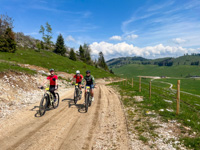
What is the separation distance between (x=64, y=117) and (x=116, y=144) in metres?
4.22

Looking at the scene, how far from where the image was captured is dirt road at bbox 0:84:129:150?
537 centimetres

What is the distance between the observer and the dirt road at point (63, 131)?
5367 mm

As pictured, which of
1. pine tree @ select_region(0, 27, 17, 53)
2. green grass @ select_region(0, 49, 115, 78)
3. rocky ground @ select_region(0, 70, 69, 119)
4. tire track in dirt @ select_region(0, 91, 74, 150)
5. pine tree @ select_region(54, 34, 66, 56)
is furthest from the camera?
pine tree @ select_region(54, 34, 66, 56)

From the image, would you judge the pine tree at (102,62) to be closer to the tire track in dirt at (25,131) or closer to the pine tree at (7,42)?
the pine tree at (7,42)

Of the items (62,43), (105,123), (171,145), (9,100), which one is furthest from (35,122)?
(62,43)

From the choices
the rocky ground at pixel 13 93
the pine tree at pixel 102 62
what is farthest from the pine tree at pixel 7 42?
the pine tree at pixel 102 62

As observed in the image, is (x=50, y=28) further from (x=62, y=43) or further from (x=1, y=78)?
(x=1, y=78)

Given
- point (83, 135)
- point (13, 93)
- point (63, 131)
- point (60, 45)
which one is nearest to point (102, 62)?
point (60, 45)

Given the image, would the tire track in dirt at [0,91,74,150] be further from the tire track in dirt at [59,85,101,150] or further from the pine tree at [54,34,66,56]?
the pine tree at [54,34,66,56]

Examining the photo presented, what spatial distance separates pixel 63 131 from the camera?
655 cm

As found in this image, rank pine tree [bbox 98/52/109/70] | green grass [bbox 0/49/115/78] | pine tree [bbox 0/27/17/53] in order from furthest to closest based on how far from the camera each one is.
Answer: pine tree [bbox 98/52/109/70] < pine tree [bbox 0/27/17/53] < green grass [bbox 0/49/115/78]

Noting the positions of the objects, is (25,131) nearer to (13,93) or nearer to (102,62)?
(13,93)

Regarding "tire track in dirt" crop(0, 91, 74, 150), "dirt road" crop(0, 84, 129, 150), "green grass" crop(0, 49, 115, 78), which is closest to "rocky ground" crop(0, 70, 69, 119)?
"dirt road" crop(0, 84, 129, 150)

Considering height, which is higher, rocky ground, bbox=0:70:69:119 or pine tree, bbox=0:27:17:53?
pine tree, bbox=0:27:17:53
